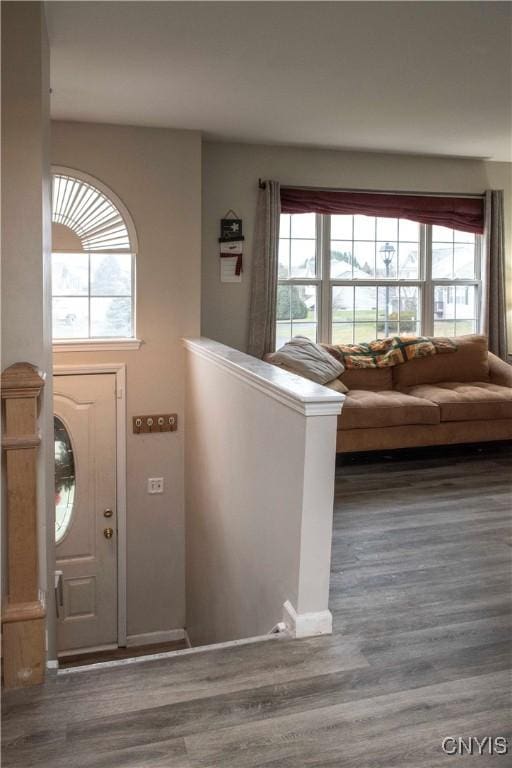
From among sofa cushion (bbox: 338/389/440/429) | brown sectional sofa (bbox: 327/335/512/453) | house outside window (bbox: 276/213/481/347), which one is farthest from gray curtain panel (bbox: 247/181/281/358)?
sofa cushion (bbox: 338/389/440/429)

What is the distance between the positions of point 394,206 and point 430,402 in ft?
6.68

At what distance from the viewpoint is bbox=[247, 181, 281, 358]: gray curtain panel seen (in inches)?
233

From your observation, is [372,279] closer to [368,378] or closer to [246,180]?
[368,378]

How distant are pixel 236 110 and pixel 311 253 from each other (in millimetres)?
1784

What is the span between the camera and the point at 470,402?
17.9 ft

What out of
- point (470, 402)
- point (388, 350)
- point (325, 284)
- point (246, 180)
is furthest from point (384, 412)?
point (246, 180)

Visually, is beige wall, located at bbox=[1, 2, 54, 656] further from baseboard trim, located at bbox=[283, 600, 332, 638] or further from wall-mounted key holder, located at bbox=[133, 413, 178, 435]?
wall-mounted key holder, located at bbox=[133, 413, 178, 435]

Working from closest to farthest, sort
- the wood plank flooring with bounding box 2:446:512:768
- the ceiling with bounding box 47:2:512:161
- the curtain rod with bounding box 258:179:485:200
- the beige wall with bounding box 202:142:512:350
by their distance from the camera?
the wood plank flooring with bounding box 2:446:512:768 < the ceiling with bounding box 47:2:512:161 < the beige wall with bounding box 202:142:512:350 < the curtain rod with bounding box 258:179:485:200

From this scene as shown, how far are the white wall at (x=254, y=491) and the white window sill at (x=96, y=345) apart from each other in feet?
1.76

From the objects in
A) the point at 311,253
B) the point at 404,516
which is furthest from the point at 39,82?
the point at 311,253

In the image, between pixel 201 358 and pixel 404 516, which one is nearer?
pixel 404 516

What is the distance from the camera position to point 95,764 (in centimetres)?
203

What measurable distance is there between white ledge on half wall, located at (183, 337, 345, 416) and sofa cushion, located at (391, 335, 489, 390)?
2283 mm

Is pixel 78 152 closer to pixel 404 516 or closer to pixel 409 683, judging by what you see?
pixel 404 516
